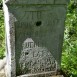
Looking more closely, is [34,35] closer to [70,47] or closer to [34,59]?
[34,59]

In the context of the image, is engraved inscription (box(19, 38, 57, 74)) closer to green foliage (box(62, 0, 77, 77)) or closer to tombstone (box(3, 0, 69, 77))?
tombstone (box(3, 0, 69, 77))

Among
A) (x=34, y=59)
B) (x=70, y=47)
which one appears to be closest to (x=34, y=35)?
(x=34, y=59)

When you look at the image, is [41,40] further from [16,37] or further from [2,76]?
[2,76]

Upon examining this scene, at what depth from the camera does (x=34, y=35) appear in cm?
330

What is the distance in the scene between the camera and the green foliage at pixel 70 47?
4.74 m

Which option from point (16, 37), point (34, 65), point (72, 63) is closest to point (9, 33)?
point (16, 37)

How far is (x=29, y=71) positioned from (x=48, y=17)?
0.90m

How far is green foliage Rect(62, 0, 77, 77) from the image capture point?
4.74 metres

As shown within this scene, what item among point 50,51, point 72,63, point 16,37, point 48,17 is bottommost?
point 72,63

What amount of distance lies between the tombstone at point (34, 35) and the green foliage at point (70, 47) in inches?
41.1

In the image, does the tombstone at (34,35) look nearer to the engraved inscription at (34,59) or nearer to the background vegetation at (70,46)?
the engraved inscription at (34,59)

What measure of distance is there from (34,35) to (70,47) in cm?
232

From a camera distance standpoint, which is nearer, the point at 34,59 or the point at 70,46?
the point at 34,59

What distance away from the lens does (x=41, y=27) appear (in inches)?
129
